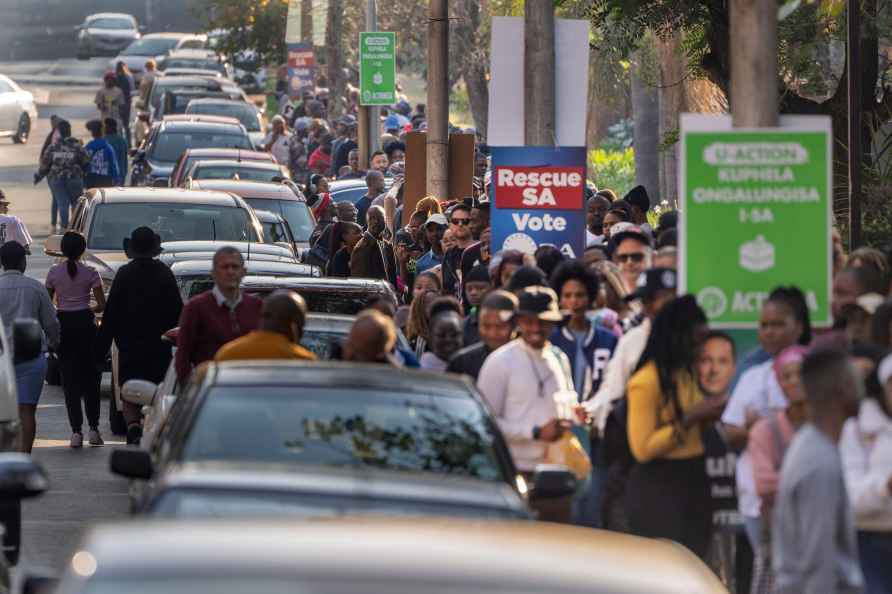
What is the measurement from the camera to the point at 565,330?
10734mm

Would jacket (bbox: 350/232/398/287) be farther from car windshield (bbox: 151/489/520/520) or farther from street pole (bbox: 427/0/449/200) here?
car windshield (bbox: 151/489/520/520)

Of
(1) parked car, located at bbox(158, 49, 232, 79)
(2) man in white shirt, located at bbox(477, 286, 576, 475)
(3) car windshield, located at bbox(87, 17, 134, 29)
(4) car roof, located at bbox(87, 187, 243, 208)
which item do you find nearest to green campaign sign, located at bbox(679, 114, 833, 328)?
(2) man in white shirt, located at bbox(477, 286, 576, 475)

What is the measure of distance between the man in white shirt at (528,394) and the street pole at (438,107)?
491 inches

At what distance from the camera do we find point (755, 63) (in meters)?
9.66

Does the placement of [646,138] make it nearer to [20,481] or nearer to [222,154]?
[222,154]

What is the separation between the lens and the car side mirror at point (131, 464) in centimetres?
783

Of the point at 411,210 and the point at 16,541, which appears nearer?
the point at 16,541

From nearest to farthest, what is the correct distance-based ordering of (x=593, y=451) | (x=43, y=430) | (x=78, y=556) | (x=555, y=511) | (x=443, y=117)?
(x=78, y=556) < (x=555, y=511) < (x=593, y=451) < (x=43, y=430) < (x=443, y=117)

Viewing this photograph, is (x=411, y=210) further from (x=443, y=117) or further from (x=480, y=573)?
(x=480, y=573)

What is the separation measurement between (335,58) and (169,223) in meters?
26.7

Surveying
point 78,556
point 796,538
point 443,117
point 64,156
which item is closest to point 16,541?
point 796,538

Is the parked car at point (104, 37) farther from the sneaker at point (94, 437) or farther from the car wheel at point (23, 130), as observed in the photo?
the sneaker at point (94, 437)

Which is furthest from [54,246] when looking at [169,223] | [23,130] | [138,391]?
[23,130]

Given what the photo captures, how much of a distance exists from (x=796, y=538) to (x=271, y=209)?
1794cm
